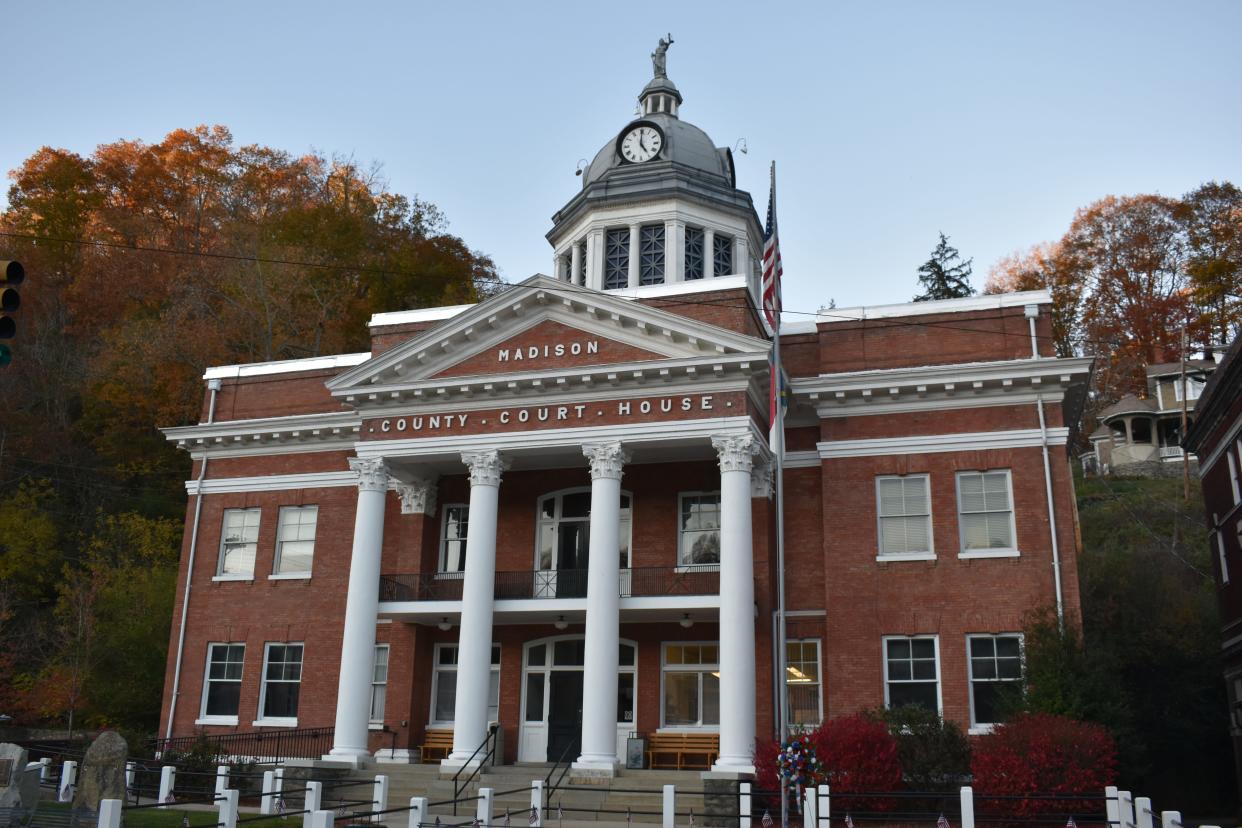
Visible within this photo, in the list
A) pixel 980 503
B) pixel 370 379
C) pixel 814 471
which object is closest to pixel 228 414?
pixel 370 379

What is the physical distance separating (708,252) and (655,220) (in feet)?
6.49

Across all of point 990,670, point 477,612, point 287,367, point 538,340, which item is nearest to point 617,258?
point 538,340

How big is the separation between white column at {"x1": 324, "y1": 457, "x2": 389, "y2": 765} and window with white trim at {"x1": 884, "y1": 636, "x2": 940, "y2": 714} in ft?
39.2

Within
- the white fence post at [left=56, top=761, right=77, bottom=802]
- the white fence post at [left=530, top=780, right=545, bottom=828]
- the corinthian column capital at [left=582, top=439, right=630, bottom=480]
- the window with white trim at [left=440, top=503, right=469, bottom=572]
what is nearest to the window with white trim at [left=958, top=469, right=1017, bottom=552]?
the corinthian column capital at [left=582, top=439, right=630, bottom=480]

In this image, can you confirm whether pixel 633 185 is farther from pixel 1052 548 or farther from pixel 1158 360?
pixel 1158 360

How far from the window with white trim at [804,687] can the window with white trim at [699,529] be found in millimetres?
3051

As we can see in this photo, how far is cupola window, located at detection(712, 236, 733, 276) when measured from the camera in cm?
3594

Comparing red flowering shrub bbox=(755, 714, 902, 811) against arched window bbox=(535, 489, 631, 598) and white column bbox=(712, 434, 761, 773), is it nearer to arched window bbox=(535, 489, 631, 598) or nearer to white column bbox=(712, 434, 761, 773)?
white column bbox=(712, 434, 761, 773)

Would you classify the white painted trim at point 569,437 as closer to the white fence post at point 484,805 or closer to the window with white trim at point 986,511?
the window with white trim at point 986,511

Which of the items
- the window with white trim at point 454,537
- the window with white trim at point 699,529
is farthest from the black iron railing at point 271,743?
the window with white trim at point 699,529

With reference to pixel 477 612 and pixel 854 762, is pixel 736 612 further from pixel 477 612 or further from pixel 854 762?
pixel 477 612

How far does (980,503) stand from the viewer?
82.5 feet

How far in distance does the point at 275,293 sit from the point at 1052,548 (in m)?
34.0

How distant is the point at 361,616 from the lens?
85.8 feet
